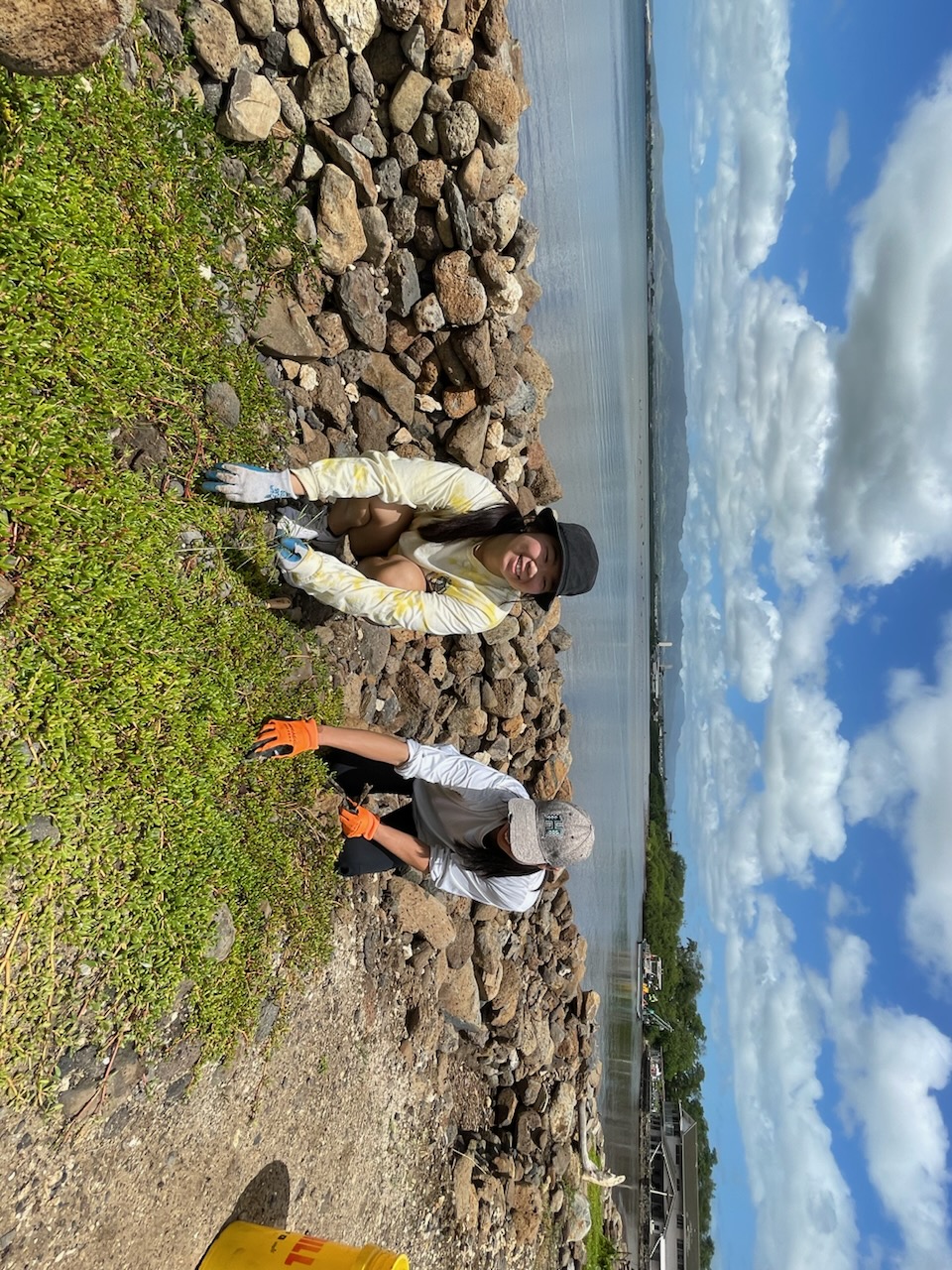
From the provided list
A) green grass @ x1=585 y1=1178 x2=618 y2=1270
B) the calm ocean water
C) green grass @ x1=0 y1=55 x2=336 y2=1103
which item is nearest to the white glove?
green grass @ x1=0 y1=55 x2=336 y2=1103

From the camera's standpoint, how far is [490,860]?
452cm

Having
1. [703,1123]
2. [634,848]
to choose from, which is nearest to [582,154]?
[634,848]

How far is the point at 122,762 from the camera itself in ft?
11.1

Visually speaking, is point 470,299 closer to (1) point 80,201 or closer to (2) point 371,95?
(2) point 371,95

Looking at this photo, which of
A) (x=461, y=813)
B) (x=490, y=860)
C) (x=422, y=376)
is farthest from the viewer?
(x=422, y=376)

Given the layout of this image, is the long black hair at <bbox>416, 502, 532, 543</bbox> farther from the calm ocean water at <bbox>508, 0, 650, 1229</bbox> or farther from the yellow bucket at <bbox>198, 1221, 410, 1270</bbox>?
the calm ocean water at <bbox>508, 0, 650, 1229</bbox>

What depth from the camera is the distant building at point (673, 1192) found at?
24.9 meters

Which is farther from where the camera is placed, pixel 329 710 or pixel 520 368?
pixel 520 368

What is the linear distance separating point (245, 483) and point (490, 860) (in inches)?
103

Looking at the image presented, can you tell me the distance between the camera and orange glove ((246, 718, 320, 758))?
4.20 meters

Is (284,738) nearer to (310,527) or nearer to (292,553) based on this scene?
(292,553)

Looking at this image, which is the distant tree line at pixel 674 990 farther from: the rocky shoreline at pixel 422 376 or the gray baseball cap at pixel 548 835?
the gray baseball cap at pixel 548 835

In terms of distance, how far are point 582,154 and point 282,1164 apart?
18.9 m

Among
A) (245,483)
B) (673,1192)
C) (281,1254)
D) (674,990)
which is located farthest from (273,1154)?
(674,990)
